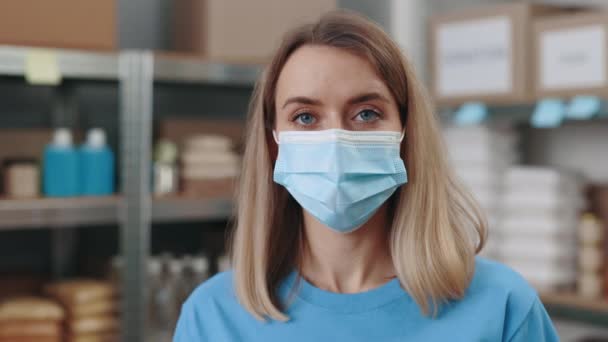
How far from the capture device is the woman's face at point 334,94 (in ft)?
4.02

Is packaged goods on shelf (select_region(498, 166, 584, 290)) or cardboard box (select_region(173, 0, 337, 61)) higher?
cardboard box (select_region(173, 0, 337, 61))

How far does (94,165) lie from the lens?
2.49 metres

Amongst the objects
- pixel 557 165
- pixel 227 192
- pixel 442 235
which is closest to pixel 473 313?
pixel 442 235

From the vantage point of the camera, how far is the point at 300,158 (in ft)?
4.21

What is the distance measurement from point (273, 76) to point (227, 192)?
4.60 ft

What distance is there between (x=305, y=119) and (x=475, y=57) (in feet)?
5.51

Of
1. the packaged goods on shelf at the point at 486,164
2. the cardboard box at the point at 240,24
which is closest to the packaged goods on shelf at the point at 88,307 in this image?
the cardboard box at the point at 240,24

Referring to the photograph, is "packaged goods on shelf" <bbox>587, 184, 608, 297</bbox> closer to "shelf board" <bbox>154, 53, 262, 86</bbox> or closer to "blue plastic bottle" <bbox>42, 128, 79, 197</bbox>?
"shelf board" <bbox>154, 53, 262, 86</bbox>

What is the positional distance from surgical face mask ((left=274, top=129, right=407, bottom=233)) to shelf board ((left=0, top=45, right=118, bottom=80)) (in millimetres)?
1264

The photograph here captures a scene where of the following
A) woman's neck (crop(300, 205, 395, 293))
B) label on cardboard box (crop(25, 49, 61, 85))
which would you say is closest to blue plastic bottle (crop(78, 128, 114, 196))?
label on cardboard box (crop(25, 49, 61, 85))

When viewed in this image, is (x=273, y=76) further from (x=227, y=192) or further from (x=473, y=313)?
(x=227, y=192)

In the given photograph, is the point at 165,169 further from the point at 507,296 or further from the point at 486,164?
the point at 507,296

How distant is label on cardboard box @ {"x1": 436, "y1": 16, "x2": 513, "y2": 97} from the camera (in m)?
2.71

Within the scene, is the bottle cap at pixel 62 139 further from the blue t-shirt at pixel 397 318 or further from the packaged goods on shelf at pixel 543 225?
the packaged goods on shelf at pixel 543 225
